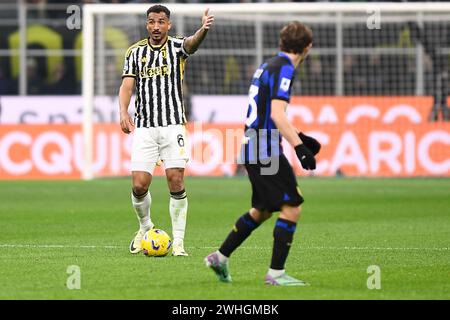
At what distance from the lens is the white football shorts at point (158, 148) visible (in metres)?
10.8

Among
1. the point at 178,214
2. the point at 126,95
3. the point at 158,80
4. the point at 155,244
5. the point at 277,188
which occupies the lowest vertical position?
the point at 155,244

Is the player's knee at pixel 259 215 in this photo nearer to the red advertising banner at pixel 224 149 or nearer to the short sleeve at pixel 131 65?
the short sleeve at pixel 131 65

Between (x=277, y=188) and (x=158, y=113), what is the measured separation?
283 centimetres

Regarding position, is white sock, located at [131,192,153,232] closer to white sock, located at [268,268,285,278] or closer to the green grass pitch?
the green grass pitch

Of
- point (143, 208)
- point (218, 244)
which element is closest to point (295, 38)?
point (143, 208)

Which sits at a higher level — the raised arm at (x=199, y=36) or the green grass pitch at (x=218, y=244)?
the raised arm at (x=199, y=36)

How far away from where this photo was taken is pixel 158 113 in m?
10.9

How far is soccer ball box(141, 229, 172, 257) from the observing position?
34.1 feet

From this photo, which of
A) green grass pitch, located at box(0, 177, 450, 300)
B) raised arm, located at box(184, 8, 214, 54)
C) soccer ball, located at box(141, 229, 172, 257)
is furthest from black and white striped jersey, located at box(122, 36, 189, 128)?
green grass pitch, located at box(0, 177, 450, 300)
